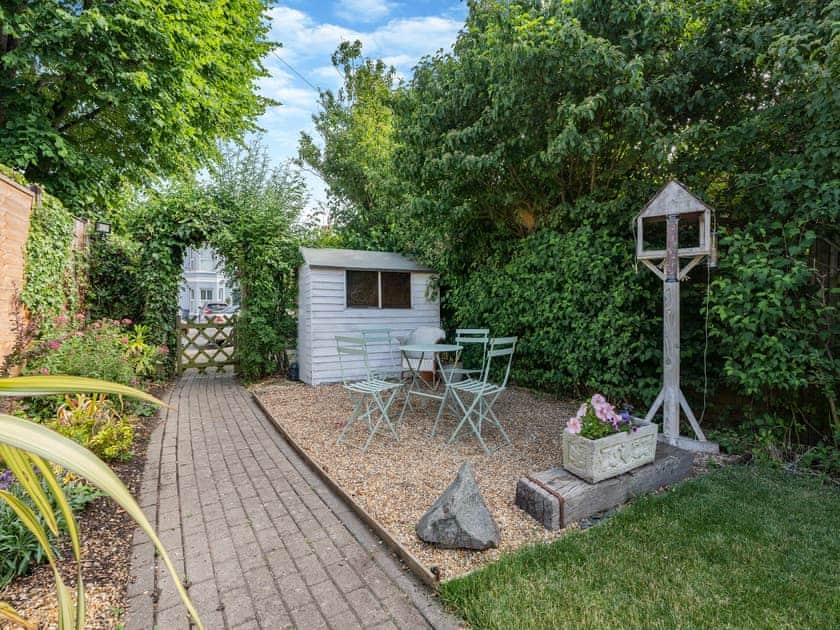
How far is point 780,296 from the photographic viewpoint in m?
3.12

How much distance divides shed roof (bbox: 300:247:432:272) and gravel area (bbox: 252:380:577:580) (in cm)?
238

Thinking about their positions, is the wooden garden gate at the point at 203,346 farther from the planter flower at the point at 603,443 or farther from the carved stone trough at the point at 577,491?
the planter flower at the point at 603,443

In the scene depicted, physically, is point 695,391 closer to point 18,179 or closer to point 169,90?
point 18,179

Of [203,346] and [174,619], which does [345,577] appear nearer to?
[174,619]

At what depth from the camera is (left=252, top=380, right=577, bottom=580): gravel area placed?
2422 mm

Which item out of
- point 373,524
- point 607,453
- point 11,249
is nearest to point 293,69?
point 11,249

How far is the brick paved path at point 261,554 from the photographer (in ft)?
6.16

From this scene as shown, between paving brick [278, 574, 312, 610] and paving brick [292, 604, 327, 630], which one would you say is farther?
paving brick [278, 574, 312, 610]

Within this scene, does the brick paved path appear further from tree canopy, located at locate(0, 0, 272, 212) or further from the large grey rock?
tree canopy, located at locate(0, 0, 272, 212)

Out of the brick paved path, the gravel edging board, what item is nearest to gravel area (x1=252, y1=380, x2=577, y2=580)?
the gravel edging board

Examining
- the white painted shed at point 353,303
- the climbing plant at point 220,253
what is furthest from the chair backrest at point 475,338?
the climbing plant at point 220,253

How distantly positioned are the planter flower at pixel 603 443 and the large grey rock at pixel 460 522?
0.79 meters

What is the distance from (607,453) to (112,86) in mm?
8676

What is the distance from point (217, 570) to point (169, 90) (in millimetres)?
7679
